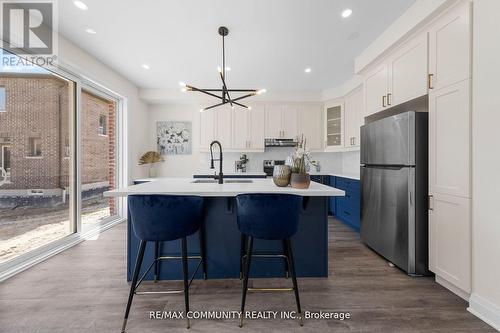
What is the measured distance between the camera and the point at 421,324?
5.28 feet

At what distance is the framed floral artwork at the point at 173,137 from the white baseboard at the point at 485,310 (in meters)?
4.85

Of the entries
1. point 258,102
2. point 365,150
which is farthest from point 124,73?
point 365,150

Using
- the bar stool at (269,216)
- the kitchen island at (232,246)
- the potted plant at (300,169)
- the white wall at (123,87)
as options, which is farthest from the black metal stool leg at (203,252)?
the white wall at (123,87)

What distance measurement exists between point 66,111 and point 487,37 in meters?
4.40

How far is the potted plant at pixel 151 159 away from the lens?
4.64 meters

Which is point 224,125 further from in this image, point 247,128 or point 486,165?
point 486,165

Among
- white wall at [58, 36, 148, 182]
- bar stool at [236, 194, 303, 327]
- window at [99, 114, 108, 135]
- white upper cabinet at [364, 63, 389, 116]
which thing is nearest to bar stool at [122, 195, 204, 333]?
bar stool at [236, 194, 303, 327]

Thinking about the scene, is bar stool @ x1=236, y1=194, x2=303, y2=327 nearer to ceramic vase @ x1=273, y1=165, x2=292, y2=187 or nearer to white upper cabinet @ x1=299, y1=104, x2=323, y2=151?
ceramic vase @ x1=273, y1=165, x2=292, y2=187

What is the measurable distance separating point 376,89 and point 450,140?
1.30 metres

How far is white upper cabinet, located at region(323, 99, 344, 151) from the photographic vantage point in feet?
15.3

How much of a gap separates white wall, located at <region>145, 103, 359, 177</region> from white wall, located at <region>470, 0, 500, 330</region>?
3.44m

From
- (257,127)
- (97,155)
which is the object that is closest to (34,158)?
(97,155)

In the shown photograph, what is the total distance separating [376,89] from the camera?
116 inches

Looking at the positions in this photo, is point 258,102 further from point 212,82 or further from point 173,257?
point 173,257
